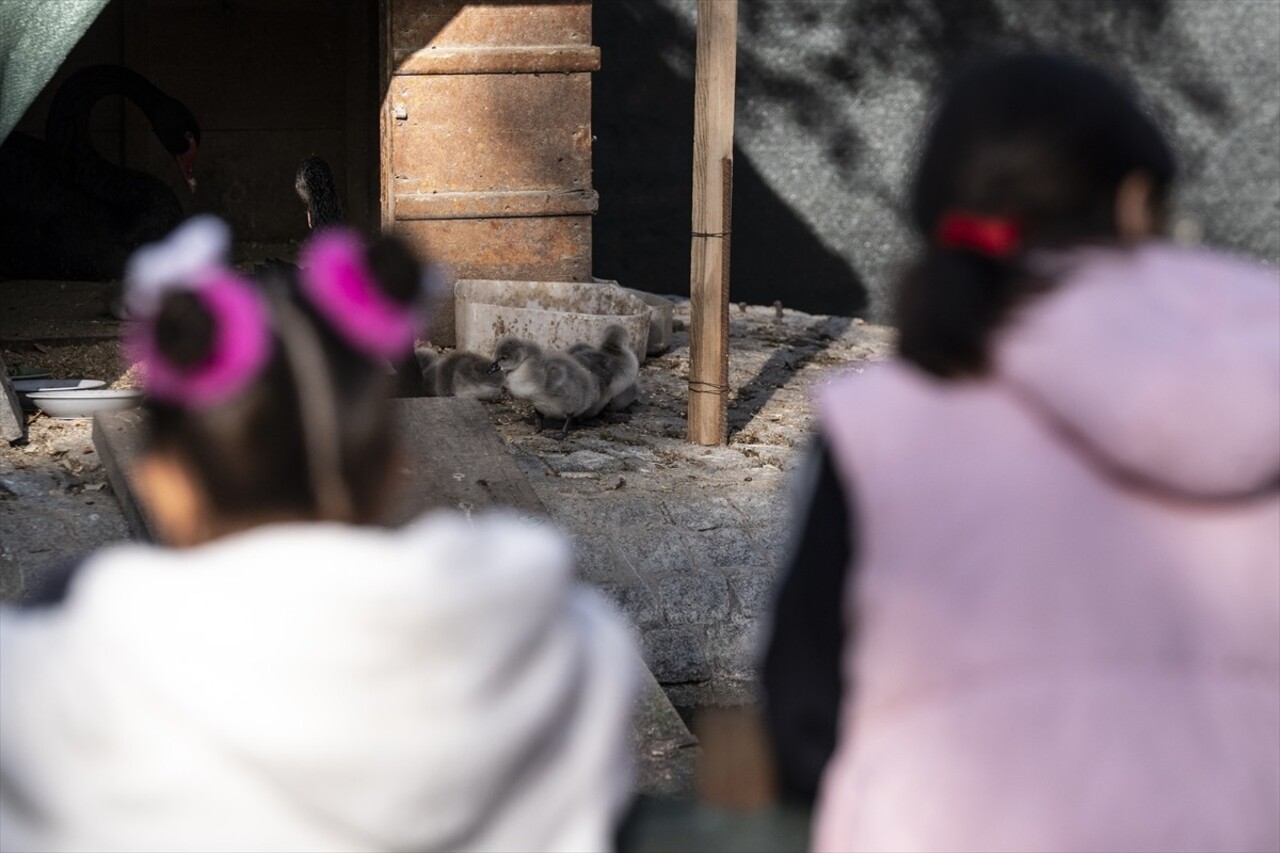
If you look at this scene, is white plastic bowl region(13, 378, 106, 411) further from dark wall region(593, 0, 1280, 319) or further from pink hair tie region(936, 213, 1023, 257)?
pink hair tie region(936, 213, 1023, 257)

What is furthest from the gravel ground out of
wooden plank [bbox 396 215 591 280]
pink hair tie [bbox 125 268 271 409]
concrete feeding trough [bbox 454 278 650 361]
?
pink hair tie [bbox 125 268 271 409]

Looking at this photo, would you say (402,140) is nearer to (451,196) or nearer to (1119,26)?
(451,196)

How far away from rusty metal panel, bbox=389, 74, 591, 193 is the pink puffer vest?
5283 millimetres

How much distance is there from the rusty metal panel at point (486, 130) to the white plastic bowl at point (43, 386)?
151 centimetres

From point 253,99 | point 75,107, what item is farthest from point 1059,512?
point 253,99

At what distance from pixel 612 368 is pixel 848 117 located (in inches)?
125

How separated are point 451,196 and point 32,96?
1.81 metres

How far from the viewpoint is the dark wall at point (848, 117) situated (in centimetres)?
857

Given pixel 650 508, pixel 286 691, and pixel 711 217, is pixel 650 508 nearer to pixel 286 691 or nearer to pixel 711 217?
pixel 711 217

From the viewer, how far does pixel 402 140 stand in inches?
267

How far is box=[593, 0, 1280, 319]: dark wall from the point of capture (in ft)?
28.1

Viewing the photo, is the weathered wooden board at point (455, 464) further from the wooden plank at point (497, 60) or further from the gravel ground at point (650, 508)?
the wooden plank at point (497, 60)


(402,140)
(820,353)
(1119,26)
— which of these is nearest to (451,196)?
(402,140)

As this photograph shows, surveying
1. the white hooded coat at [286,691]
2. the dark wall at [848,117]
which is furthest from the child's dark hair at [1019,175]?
the dark wall at [848,117]
